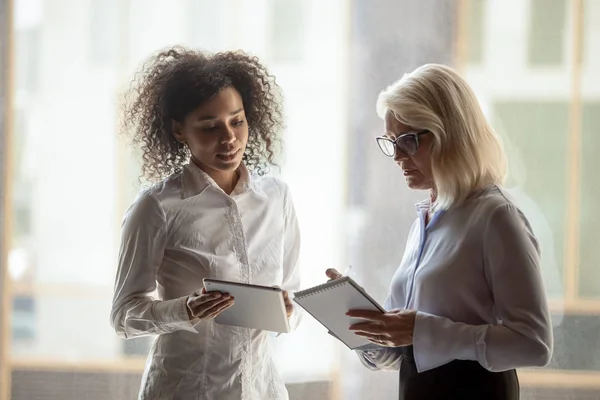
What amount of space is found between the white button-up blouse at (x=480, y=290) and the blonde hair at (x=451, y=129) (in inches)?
2.1

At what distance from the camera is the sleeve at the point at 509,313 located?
5.75 feet

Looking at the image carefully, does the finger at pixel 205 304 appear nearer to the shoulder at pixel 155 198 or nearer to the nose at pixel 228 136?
the shoulder at pixel 155 198

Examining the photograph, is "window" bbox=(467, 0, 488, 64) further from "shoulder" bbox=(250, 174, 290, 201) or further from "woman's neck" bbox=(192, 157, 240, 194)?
"woman's neck" bbox=(192, 157, 240, 194)

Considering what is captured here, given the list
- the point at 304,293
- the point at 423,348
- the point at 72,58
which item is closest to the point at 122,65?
the point at 72,58

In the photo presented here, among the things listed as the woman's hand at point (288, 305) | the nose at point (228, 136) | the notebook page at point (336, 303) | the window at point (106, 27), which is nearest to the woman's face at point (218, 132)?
the nose at point (228, 136)

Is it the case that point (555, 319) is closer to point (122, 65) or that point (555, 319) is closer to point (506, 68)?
point (506, 68)

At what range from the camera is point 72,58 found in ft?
10.0

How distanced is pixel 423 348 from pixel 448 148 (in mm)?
507

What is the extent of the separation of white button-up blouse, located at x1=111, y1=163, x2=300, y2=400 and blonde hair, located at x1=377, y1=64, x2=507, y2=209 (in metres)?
0.60

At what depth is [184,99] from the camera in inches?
86.7

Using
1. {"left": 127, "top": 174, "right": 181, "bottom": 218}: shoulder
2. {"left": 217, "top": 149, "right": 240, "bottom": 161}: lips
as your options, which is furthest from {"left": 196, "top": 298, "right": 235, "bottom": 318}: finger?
{"left": 217, "top": 149, "right": 240, "bottom": 161}: lips

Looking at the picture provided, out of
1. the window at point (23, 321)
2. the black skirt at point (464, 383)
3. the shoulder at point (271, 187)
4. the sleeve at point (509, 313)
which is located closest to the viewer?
the sleeve at point (509, 313)

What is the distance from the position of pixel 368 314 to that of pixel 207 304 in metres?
0.42

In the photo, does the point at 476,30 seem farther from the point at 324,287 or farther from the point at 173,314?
the point at 173,314
